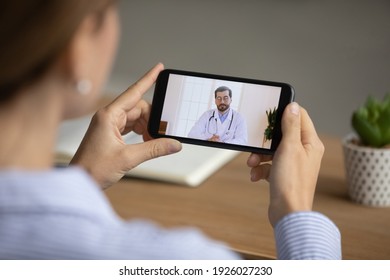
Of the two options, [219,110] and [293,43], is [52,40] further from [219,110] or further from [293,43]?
[293,43]

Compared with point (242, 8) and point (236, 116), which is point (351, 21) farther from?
point (236, 116)

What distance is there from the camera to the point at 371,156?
1.10m

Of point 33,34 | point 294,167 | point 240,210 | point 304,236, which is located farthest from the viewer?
point 240,210

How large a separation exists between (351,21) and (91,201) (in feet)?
6.12

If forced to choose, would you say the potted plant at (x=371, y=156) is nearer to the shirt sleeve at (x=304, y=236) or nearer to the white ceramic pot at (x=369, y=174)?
the white ceramic pot at (x=369, y=174)

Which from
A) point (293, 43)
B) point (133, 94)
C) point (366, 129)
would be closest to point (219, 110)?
point (133, 94)

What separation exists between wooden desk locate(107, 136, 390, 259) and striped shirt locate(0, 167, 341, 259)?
412mm

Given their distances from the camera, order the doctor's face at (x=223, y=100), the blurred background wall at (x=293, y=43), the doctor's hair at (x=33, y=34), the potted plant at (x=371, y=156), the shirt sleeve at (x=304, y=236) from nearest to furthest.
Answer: the doctor's hair at (x=33, y=34), the shirt sleeve at (x=304, y=236), the doctor's face at (x=223, y=100), the potted plant at (x=371, y=156), the blurred background wall at (x=293, y=43)

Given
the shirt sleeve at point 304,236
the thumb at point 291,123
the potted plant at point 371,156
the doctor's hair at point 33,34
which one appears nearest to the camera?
the doctor's hair at point 33,34

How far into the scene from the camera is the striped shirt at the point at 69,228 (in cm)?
52

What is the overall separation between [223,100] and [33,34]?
0.47 metres

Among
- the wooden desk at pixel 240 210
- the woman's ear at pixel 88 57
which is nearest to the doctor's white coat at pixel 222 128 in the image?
the wooden desk at pixel 240 210

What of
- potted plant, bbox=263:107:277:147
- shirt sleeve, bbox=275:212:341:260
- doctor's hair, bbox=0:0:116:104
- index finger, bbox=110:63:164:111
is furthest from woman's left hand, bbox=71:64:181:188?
doctor's hair, bbox=0:0:116:104

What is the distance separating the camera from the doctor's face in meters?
A: 0.94
